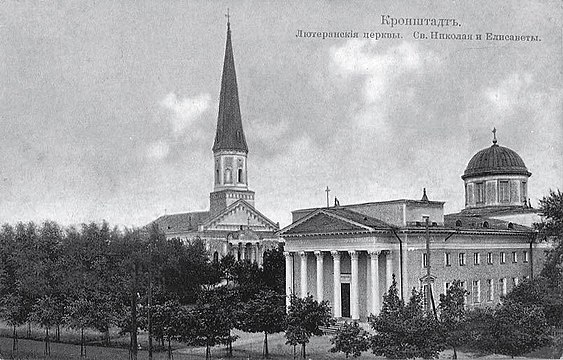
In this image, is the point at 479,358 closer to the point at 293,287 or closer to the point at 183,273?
the point at 293,287

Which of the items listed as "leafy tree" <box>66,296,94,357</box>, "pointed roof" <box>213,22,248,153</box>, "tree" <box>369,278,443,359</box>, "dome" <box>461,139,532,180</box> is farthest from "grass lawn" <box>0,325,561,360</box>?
"pointed roof" <box>213,22,248,153</box>

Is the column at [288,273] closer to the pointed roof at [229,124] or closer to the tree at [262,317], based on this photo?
the tree at [262,317]

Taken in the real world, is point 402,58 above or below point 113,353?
above

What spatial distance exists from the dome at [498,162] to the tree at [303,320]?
19.4 metres

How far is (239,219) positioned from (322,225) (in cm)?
2822

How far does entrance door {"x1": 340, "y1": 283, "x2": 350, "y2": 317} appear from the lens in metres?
36.3

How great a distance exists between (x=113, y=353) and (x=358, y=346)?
10565mm

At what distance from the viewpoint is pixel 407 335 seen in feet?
80.6

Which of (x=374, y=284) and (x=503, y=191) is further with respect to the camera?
(x=503, y=191)

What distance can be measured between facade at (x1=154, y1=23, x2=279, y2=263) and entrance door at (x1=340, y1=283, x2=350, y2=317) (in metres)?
23.6

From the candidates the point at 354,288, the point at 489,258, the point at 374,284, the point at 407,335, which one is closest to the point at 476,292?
the point at 489,258

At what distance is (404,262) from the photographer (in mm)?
34312

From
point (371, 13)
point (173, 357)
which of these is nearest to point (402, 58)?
point (371, 13)

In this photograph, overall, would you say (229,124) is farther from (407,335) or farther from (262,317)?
(407,335)
